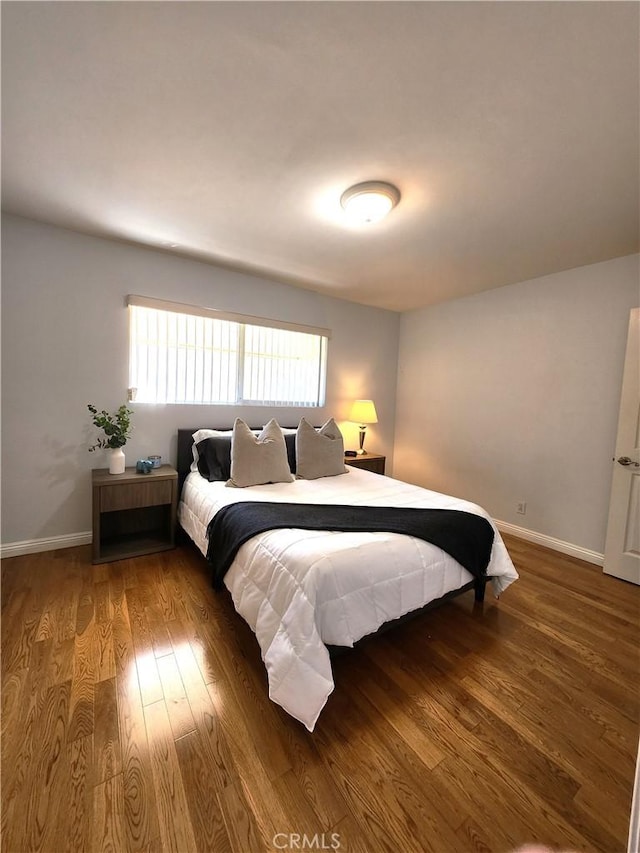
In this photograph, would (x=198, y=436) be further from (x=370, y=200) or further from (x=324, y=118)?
(x=324, y=118)

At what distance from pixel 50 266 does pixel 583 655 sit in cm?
417

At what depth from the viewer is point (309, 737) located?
4.22ft

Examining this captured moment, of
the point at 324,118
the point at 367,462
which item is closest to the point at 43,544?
the point at 367,462

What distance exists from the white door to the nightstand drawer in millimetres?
3469

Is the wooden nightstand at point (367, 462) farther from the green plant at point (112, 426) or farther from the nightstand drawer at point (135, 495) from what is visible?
the green plant at point (112, 426)

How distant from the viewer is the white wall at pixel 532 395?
277cm

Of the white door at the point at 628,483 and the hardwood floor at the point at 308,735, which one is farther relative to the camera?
the white door at the point at 628,483

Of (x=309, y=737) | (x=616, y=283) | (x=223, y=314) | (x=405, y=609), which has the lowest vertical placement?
(x=309, y=737)

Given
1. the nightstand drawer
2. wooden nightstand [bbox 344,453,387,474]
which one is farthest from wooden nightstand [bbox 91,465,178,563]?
wooden nightstand [bbox 344,453,387,474]

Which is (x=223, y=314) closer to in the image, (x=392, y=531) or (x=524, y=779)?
(x=392, y=531)

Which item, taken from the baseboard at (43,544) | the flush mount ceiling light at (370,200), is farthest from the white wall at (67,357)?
the flush mount ceiling light at (370,200)

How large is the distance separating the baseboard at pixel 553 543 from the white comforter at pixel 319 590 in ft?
4.54

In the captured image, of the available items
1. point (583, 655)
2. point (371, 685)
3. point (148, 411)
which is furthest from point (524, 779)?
point (148, 411)

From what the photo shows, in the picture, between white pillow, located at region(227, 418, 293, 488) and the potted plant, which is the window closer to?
the potted plant
